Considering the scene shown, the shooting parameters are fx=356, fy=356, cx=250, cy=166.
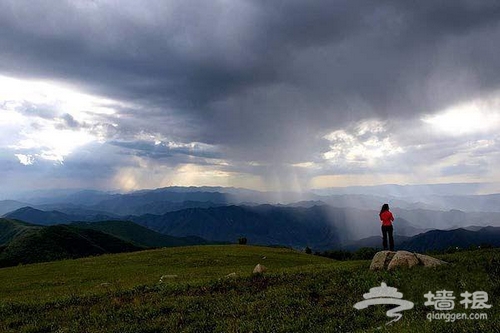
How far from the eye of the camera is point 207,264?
49.0 metres

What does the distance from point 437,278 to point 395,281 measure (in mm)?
2049

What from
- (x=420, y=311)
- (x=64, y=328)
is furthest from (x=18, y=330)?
(x=420, y=311)

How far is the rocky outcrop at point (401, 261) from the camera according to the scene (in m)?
21.6

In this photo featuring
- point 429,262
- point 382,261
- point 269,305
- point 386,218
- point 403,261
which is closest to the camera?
point 269,305

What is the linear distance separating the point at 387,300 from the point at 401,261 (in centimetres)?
615

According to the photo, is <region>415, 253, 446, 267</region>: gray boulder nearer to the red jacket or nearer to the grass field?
the grass field

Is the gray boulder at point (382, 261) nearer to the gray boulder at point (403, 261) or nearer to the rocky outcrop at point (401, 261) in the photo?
the rocky outcrop at point (401, 261)

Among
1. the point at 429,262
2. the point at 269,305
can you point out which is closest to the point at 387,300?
the point at 269,305

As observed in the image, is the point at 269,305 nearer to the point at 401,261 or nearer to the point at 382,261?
the point at 382,261

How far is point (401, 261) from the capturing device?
21.9m

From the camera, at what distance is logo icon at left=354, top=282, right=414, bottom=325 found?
15.1 m

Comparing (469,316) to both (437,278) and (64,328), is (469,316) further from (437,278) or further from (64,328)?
(64,328)

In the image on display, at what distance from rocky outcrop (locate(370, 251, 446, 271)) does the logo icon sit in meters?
3.85

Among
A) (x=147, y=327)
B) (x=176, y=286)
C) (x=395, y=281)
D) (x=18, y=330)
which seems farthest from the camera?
(x=176, y=286)
